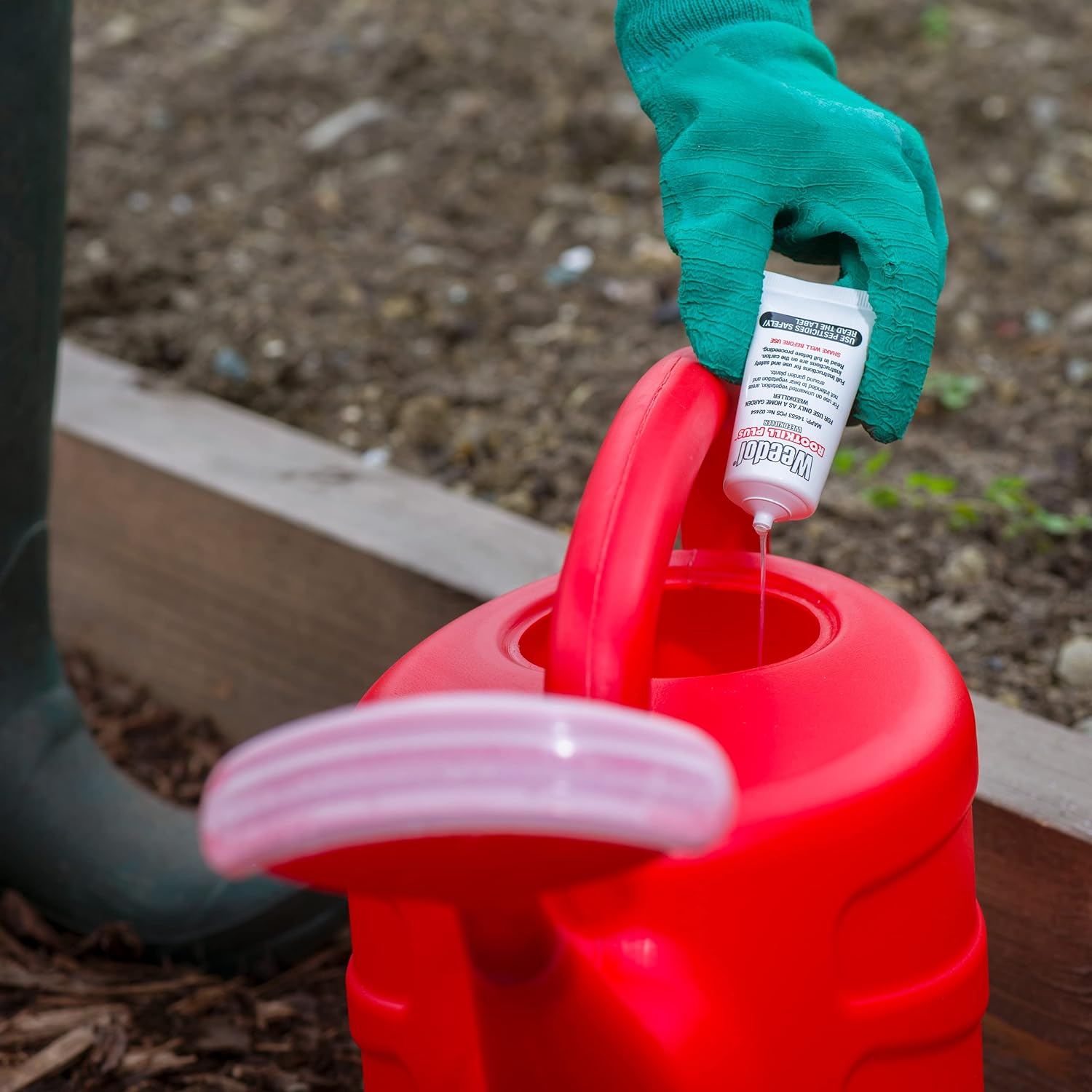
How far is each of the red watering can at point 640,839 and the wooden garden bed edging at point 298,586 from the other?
0.96 ft

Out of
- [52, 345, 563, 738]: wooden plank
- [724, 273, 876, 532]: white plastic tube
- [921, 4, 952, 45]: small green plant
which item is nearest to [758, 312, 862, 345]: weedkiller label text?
[724, 273, 876, 532]: white plastic tube

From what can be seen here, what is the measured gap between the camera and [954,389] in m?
2.05

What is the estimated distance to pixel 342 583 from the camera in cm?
160

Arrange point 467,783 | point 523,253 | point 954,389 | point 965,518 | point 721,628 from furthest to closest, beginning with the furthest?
point 523,253, point 954,389, point 965,518, point 721,628, point 467,783

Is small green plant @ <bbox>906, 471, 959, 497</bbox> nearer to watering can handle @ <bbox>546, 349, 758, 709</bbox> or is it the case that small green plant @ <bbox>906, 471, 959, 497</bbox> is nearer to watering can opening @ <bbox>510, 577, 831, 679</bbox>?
watering can opening @ <bbox>510, 577, 831, 679</bbox>

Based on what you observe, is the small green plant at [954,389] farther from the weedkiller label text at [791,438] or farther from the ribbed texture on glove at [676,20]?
the weedkiller label text at [791,438]

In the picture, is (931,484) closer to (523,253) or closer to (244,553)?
(244,553)

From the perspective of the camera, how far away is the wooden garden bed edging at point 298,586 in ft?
3.77

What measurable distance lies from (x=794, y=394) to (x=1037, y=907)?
55cm

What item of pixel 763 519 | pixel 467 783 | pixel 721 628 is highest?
pixel 467 783

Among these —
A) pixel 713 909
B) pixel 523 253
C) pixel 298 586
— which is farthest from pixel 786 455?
pixel 523 253

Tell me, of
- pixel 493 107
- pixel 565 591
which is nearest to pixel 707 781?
pixel 565 591

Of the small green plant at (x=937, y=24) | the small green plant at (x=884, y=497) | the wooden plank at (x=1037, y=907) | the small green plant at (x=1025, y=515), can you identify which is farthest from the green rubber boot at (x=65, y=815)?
the small green plant at (x=937, y=24)

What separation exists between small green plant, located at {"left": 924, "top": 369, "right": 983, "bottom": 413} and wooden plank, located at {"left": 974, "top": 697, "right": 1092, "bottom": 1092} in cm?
92
